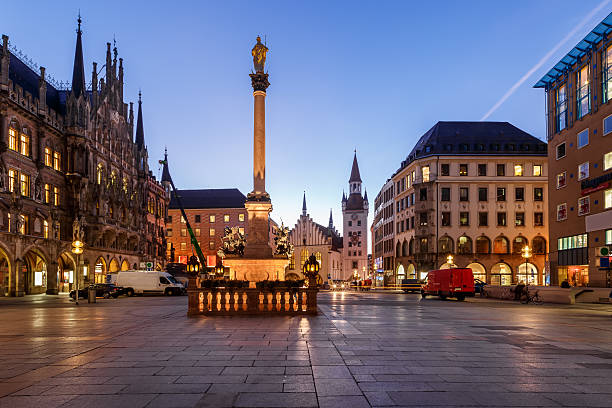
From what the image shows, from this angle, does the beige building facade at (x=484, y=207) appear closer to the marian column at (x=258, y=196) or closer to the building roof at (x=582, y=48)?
the building roof at (x=582, y=48)

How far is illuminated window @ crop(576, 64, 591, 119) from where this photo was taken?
165ft

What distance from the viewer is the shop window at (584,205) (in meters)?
49.5

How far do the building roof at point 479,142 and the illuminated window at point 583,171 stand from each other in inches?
1011

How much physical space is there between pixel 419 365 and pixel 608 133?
43810 mm

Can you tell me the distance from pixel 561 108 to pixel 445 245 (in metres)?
26.5

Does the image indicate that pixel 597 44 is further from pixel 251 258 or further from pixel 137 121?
pixel 137 121

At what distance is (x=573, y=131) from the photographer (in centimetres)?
5284

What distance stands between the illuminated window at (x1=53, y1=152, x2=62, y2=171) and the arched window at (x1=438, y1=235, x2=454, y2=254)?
4994 cm

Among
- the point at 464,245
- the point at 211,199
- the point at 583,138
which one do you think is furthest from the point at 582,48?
the point at 211,199

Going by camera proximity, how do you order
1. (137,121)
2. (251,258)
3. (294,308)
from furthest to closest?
(137,121) → (251,258) → (294,308)

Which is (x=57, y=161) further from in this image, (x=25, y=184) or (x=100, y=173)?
(x=100, y=173)

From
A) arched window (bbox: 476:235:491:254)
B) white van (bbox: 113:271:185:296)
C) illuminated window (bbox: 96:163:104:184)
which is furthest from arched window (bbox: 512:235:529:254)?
illuminated window (bbox: 96:163:104:184)

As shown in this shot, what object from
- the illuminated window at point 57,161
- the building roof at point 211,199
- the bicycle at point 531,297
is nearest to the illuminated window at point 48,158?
the illuminated window at point 57,161

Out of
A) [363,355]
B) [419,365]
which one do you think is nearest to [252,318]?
[363,355]
